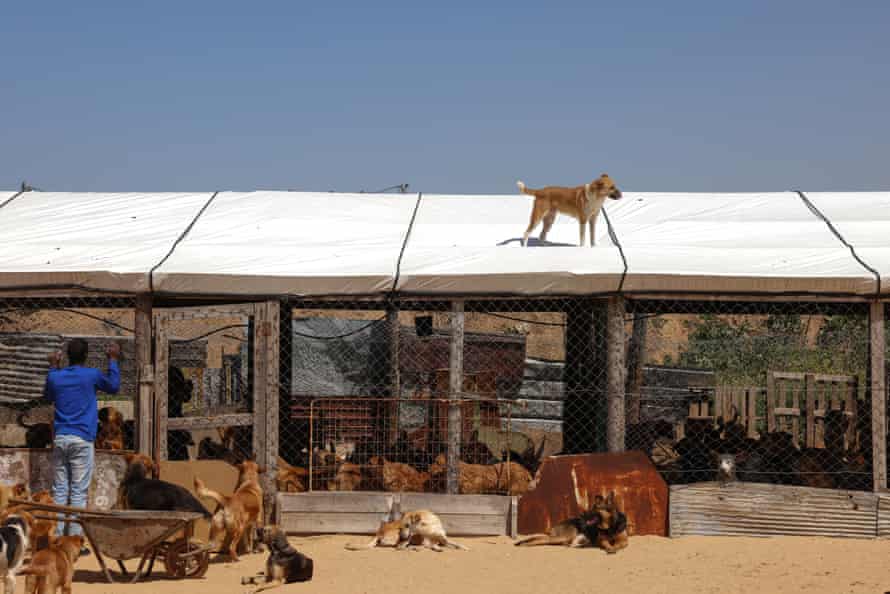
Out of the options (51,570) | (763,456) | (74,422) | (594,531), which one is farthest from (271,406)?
(763,456)

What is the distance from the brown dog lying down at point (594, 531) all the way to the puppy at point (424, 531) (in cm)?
71

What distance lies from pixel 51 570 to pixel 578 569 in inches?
159

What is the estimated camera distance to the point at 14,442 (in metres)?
15.7

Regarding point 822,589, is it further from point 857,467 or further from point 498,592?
point 857,467

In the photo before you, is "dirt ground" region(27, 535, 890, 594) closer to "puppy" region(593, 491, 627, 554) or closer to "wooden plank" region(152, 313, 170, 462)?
"puppy" region(593, 491, 627, 554)

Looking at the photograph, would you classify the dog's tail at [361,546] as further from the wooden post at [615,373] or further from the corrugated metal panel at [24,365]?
the corrugated metal panel at [24,365]

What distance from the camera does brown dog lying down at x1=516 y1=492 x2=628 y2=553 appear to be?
977 cm

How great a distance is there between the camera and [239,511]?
9.20m

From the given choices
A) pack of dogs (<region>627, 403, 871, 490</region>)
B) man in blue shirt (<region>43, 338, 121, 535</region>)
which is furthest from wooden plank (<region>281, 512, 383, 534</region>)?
pack of dogs (<region>627, 403, 871, 490</region>)

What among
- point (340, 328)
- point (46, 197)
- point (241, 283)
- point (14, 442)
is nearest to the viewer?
point (241, 283)

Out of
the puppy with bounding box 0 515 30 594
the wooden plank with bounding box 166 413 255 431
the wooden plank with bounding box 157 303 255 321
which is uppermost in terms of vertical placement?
the wooden plank with bounding box 157 303 255 321

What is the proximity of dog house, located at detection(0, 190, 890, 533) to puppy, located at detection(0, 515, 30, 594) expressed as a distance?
10.4ft

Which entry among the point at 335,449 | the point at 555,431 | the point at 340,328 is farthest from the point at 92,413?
the point at 555,431

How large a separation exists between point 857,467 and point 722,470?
2135mm
